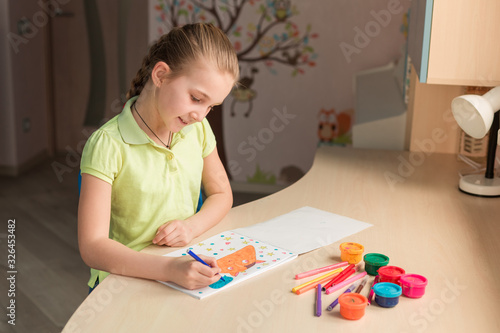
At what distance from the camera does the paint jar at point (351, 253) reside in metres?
1.21

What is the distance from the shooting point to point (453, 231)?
4.65 feet

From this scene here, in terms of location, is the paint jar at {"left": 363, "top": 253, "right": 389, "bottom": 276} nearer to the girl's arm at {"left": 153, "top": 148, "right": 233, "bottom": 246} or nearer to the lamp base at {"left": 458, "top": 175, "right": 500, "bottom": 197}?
the girl's arm at {"left": 153, "top": 148, "right": 233, "bottom": 246}

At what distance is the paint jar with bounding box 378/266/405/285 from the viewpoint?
3.66 feet

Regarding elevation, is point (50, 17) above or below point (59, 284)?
above

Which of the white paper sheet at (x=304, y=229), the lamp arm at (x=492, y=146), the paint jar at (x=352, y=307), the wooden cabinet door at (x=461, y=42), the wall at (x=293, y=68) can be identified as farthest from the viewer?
the wall at (x=293, y=68)

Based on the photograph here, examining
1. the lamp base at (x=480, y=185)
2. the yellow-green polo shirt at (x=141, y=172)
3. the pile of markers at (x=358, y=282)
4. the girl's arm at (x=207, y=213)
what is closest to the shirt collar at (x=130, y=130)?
the yellow-green polo shirt at (x=141, y=172)

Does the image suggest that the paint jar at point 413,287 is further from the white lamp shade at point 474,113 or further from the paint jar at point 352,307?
the white lamp shade at point 474,113

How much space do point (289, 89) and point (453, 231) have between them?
241cm

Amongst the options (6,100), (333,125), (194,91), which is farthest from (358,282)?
(6,100)

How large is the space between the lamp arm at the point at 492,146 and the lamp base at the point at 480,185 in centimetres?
2

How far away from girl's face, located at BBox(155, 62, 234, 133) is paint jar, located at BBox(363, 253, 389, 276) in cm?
47

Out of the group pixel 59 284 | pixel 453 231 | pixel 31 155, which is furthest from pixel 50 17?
pixel 453 231

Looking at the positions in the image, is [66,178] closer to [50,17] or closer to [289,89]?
[50,17]

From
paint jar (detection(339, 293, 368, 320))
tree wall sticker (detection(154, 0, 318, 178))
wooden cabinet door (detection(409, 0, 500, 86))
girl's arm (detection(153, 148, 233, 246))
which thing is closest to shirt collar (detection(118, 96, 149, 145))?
girl's arm (detection(153, 148, 233, 246))
